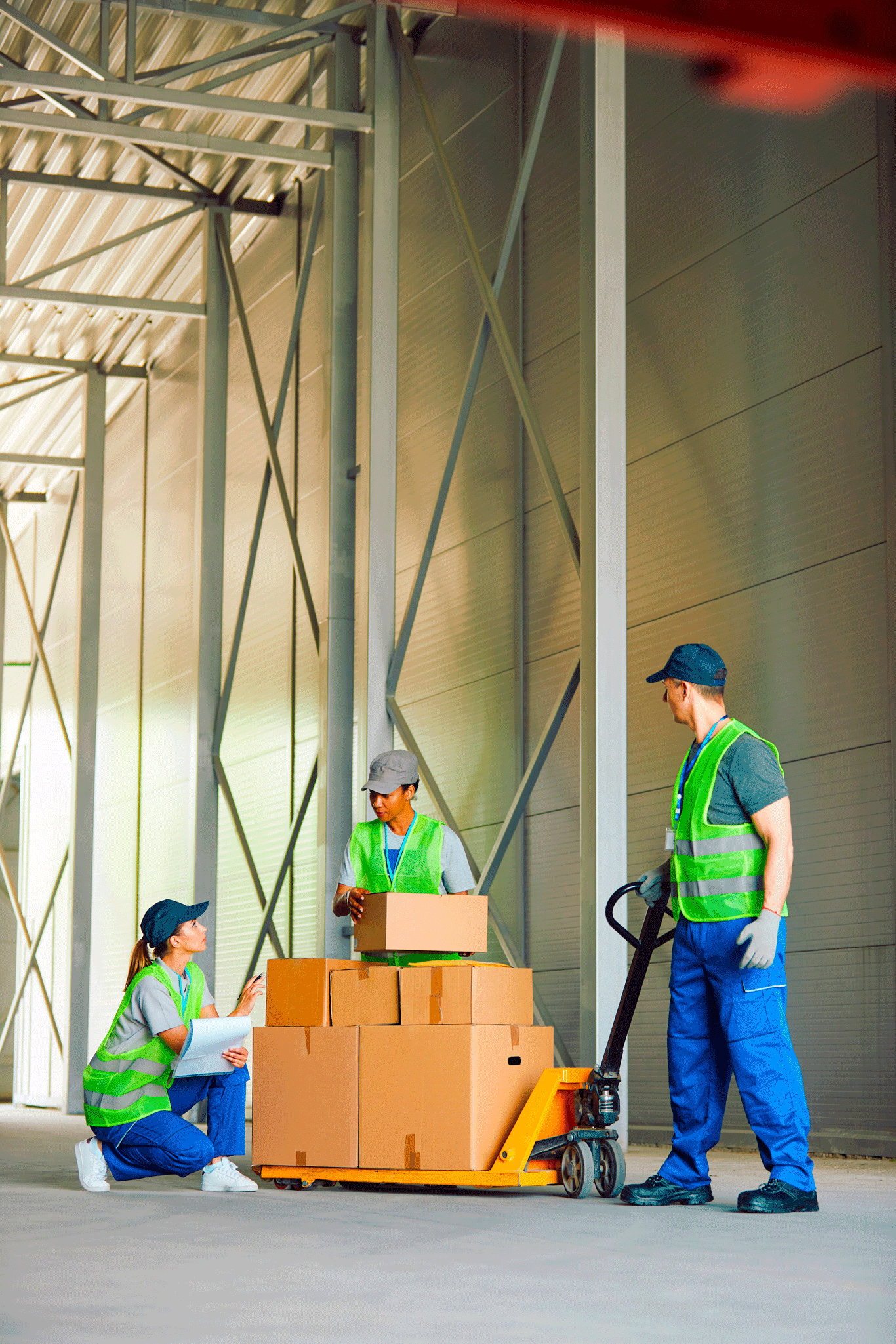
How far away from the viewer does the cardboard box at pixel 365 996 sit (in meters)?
5.93

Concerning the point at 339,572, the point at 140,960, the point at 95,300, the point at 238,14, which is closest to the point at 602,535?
the point at 140,960

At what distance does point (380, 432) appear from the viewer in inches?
386

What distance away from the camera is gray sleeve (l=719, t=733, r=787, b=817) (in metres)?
5.00

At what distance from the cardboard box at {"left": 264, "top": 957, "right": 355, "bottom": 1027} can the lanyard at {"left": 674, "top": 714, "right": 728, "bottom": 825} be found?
1.55m

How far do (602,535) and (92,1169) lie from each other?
11.5 feet

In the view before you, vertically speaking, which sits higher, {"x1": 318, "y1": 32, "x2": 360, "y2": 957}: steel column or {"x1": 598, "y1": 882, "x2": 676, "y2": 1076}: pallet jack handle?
{"x1": 318, "y1": 32, "x2": 360, "y2": 957}: steel column

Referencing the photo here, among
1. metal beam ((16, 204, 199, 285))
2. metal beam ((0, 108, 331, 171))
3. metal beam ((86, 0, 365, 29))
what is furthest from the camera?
metal beam ((16, 204, 199, 285))

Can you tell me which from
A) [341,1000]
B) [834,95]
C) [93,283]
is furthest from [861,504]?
[93,283]

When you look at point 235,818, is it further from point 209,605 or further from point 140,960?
point 140,960

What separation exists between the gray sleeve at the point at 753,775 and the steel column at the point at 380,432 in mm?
4493

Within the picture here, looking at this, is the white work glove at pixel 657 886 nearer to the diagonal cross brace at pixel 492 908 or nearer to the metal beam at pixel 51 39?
the diagonal cross brace at pixel 492 908

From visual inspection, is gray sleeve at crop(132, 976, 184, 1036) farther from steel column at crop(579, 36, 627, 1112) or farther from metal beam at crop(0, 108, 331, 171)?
metal beam at crop(0, 108, 331, 171)

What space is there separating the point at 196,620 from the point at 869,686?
7273 mm

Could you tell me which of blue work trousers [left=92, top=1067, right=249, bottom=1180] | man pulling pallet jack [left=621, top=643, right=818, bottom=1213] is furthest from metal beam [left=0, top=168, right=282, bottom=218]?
man pulling pallet jack [left=621, top=643, right=818, bottom=1213]
